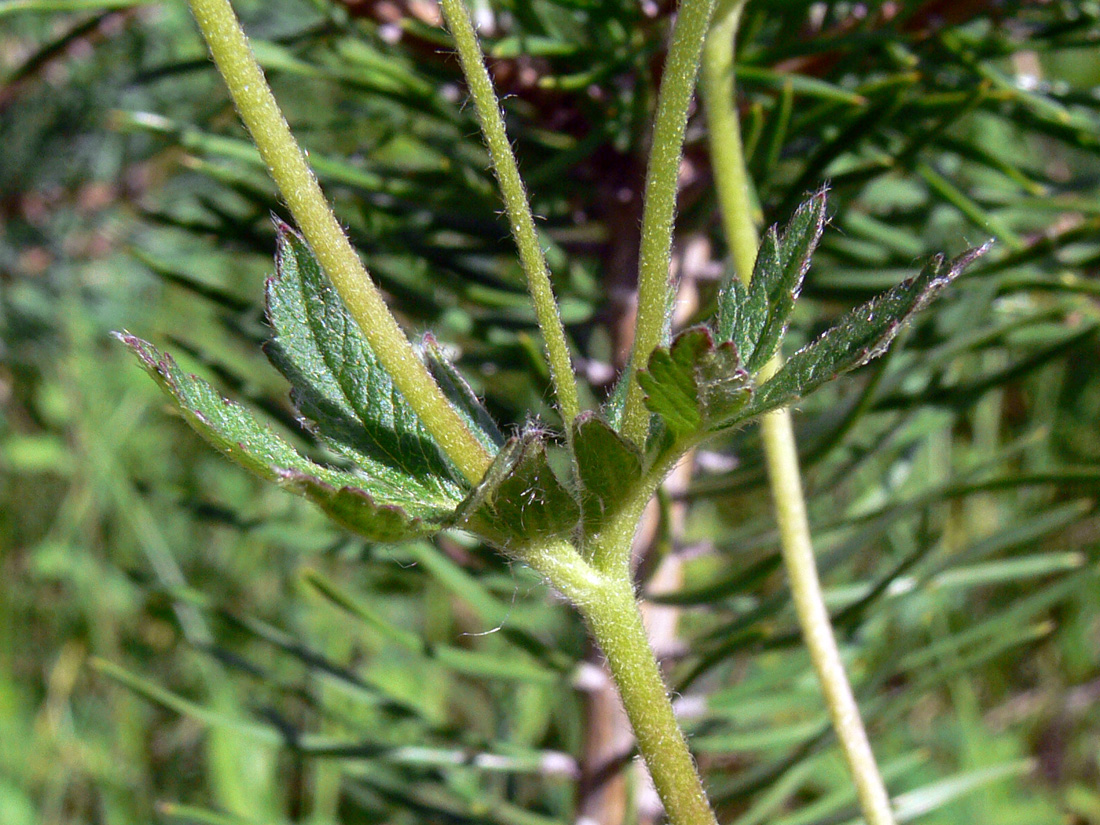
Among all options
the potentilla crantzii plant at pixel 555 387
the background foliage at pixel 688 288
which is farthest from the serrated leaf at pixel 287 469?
the background foliage at pixel 688 288

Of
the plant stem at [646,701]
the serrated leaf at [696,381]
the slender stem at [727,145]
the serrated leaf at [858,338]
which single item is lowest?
the plant stem at [646,701]

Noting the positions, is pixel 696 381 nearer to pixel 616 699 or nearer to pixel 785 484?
pixel 785 484

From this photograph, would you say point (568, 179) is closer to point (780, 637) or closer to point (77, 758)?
point (780, 637)

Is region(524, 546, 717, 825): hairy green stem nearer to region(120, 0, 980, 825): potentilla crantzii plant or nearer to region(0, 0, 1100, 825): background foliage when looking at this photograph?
region(120, 0, 980, 825): potentilla crantzii plant

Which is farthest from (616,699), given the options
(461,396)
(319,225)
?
(319,225)

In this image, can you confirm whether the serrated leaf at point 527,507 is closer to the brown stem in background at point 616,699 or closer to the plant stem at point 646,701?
the plant stem at point 646,701
